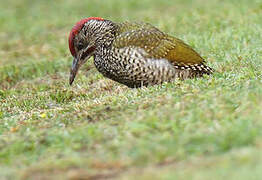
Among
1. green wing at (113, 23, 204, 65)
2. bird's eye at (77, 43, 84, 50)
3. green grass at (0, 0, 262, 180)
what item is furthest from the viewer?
bird's eye at (77, 43, 84, 50)

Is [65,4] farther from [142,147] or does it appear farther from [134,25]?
[142,147]

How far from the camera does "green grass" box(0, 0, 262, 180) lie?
5.00m

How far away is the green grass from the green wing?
0.50 m

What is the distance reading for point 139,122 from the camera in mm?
5898

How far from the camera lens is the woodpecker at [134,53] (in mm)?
7629

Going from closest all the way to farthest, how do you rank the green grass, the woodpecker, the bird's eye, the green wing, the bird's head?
the green grass < the woodpecker < the green wing < the bird's head < the bird's eye

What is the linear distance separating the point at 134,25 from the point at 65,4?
12.1m

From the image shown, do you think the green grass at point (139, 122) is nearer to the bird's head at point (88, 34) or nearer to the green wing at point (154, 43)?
the green wing at point (154, 43)

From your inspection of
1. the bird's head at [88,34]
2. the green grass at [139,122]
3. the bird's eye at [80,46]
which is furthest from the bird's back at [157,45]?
the bird's eye at [80,46]

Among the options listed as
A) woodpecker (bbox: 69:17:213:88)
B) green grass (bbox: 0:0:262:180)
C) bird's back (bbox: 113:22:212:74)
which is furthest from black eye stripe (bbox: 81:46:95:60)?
green grass (bbox: 0:0:262:180)

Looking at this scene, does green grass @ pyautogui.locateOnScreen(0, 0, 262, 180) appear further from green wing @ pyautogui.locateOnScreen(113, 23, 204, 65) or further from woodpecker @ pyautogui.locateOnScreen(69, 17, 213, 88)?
green wing @ pyautogui.locateOnScreen(113, 23, 204, 65)

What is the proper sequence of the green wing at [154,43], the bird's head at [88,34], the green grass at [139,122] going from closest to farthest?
1. the green grass at [139,122]
2. the green wing at [154,43]
3. the bird's head at [88,34]

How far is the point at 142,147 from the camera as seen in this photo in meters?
5.27

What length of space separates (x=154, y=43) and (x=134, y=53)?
1.20ft
